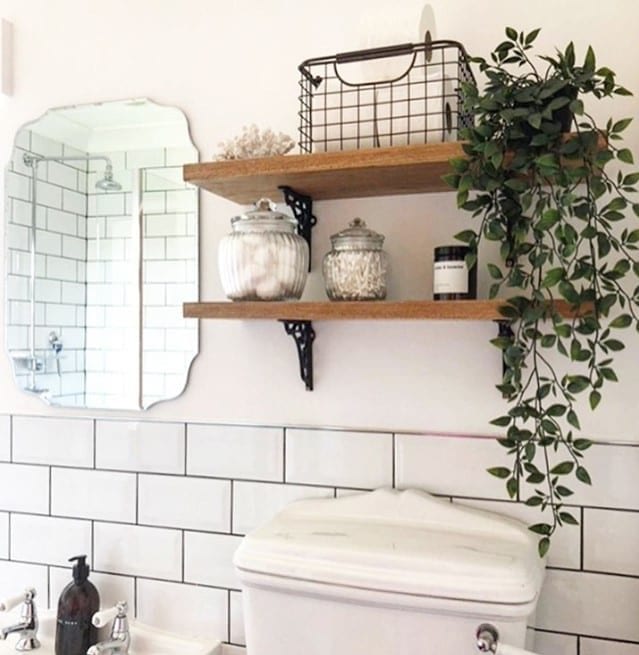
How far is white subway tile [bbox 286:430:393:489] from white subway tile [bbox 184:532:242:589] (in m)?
0.17

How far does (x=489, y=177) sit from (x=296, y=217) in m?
0.37

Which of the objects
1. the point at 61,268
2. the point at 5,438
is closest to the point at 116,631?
the point at 5,438

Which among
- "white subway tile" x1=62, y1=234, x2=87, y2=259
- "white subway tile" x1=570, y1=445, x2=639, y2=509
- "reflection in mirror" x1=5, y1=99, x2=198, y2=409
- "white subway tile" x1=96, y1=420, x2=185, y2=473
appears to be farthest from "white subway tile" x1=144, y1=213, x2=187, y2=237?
"white subway tile" x1=570, y1=445, x2=639, y2=509

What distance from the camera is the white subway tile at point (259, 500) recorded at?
45.4 inches

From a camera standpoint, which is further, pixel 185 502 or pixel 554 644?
pixel 185 502

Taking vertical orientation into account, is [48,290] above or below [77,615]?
above

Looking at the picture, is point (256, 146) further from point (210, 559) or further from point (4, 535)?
point (4, 535)

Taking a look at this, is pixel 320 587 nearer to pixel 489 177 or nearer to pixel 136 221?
pixel 489 177

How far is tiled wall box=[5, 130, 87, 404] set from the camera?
1.30 metres

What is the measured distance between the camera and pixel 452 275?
37.9 inches

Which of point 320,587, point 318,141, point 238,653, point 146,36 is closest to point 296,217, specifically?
point 318,141

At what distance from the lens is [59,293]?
1314 millimetres

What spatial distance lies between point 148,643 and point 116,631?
80 mm

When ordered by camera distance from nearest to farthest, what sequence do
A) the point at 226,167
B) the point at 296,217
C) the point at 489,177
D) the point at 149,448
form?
the point at 489,177, the point at 226,167, the point at 296,217, the point at 149,448
